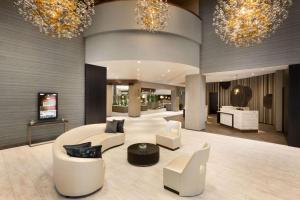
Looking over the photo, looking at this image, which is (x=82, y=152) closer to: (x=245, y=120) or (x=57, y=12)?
(x=57, y=12)

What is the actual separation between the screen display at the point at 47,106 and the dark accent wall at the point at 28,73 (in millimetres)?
232

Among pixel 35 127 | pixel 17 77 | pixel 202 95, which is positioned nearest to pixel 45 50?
pixel 17 77

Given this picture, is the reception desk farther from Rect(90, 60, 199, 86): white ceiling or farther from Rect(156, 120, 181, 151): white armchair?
Rect(156, 120, 181, 151): white armchair

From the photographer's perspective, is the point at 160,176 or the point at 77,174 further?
the point at 160,176

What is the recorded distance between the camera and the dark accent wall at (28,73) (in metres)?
5.54

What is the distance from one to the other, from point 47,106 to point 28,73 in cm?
136

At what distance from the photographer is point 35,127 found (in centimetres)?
630

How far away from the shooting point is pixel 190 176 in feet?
9.50

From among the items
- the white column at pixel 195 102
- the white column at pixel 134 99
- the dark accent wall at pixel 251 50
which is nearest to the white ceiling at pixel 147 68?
the white column at pixel 195 102

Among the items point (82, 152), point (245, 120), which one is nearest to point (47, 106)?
point (82, 152)

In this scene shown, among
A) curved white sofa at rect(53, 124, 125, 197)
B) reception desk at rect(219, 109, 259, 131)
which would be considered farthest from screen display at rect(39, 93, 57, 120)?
reception desk at rect(219, 109, 259, 131)

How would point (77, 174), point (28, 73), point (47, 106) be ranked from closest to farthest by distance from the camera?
1. point (77, 174)
2. point (28, 73)
3. point (47, 106)

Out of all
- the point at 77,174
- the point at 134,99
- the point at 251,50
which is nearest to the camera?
the point at 77,174

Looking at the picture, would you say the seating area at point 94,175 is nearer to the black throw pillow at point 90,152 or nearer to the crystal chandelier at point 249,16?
the black throw pillow at point 90,152
